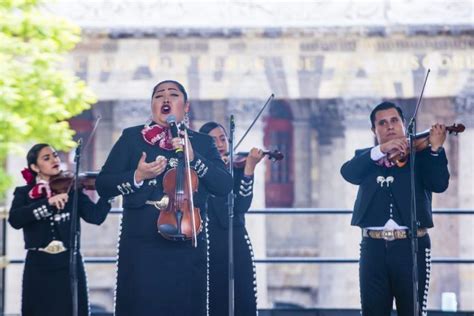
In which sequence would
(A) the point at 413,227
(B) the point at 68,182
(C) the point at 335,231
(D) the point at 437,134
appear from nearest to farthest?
(D) the point at 437,134 → (A) the point at 413,227 → (B) the point at 68,182 → (C) the point at 335,231

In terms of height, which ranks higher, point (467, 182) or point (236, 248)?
point (467, 182)

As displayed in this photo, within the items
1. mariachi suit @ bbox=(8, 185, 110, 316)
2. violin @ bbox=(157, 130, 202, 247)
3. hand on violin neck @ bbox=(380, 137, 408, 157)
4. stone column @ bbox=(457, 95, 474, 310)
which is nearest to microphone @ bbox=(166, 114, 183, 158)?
violin @ bbox=(157, 130, 202, 247)

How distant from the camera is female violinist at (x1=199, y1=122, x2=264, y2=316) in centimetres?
1141

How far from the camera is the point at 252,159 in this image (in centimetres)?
1154

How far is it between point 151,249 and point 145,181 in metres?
0.46

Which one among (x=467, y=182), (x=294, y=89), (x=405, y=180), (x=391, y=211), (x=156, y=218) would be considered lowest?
(x=156, y=218)

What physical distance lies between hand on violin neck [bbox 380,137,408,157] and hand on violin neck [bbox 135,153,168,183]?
1.84m

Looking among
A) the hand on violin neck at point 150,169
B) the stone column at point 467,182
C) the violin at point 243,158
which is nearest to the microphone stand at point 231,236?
the violin at point 243,158

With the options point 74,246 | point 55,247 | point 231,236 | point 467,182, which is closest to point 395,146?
point 231,236

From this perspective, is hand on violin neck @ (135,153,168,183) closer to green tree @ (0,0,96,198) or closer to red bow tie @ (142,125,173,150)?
red bow tie @ (142,125,173,150)

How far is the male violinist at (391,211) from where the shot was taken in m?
10.3

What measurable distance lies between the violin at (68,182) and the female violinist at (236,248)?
991mm

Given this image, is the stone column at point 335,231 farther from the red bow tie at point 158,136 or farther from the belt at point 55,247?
the red bow tie at point 158,136

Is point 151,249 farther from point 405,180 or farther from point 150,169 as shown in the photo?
point 405,180
